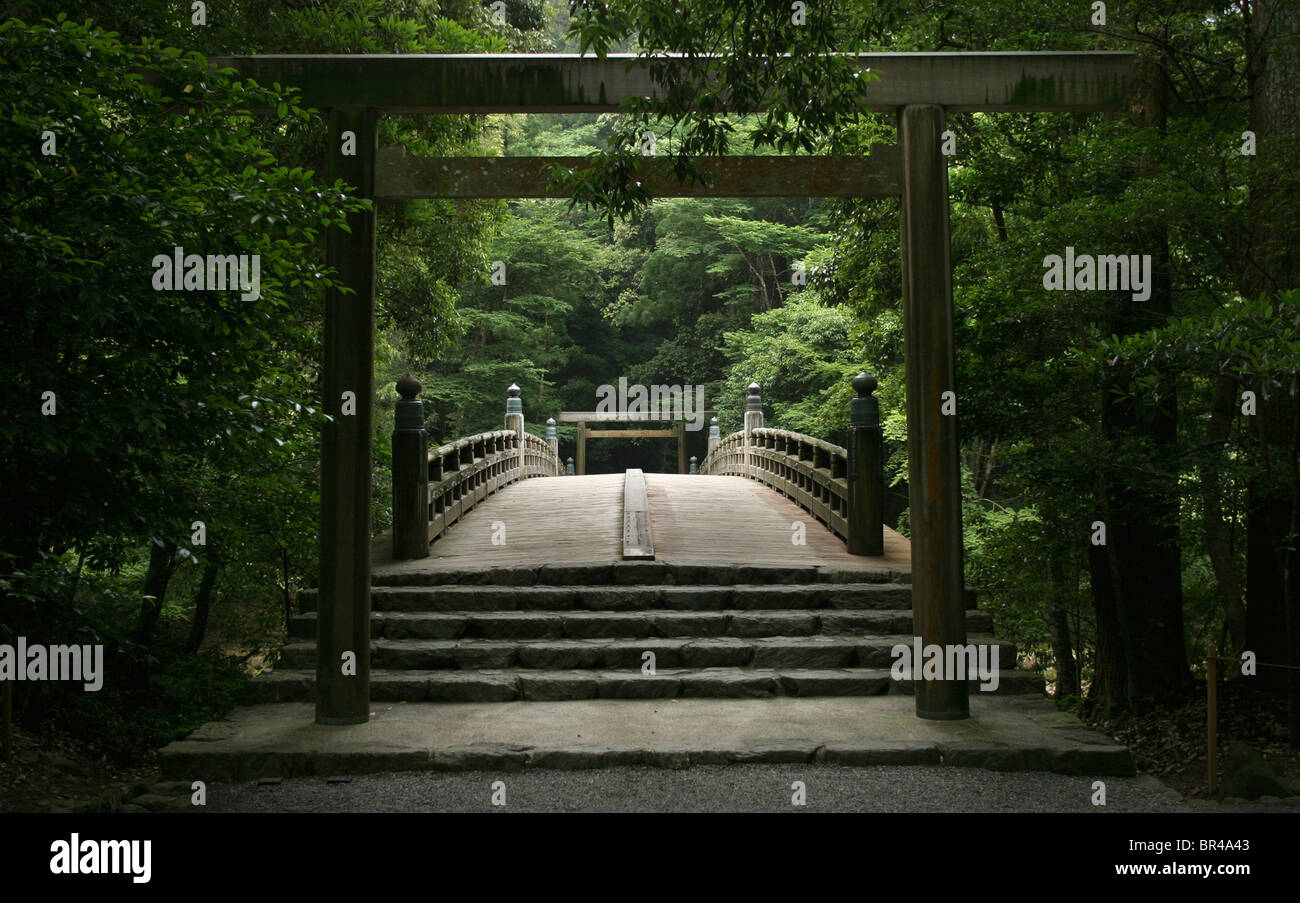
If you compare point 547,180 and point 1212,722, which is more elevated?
point 547,180

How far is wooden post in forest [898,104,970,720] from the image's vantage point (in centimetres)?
562

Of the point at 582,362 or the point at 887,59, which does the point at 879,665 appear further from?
the point at 582,362

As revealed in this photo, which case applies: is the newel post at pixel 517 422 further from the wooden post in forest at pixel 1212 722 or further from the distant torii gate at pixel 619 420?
the wooden post in forest at pixel 1212 722

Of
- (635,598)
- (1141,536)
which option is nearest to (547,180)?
(635,598)

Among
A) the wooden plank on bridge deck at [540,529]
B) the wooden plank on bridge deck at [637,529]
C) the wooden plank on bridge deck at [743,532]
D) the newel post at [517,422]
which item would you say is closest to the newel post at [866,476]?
the wooden plank on bridge deck at [743,532]

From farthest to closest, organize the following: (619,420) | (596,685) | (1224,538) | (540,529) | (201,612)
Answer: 1. (619,420)
2. (540,529)
3. (201,612)
4. (1224,538)
5. (596,685)

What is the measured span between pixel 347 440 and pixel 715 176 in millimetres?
2479

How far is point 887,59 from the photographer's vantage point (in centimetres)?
569

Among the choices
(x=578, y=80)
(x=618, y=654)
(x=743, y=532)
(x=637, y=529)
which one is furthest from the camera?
(x=743, y=532)

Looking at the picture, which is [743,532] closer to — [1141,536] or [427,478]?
[427,478]

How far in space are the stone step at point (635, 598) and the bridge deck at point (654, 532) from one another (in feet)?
1.77

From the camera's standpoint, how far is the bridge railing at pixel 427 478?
8.42 m

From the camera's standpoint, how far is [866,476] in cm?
877

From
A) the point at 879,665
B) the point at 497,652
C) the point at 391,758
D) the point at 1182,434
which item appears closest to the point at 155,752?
the point at 497,652
